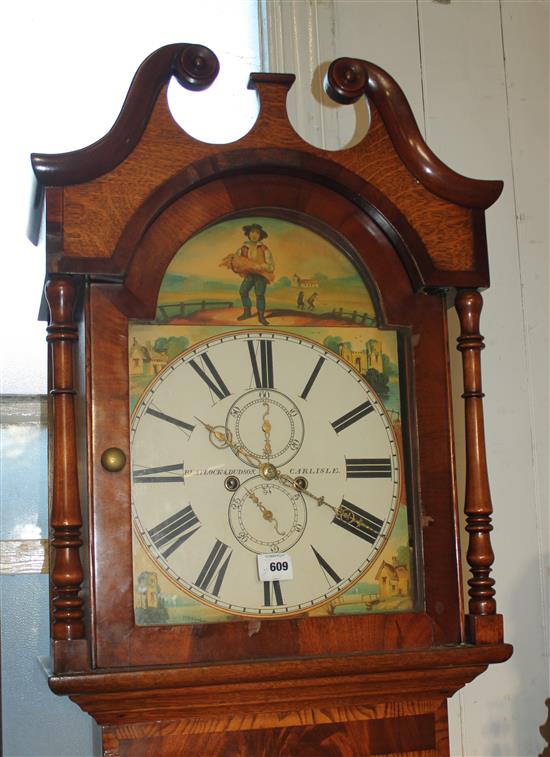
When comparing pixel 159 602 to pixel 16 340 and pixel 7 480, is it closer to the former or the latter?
pixel 7 480

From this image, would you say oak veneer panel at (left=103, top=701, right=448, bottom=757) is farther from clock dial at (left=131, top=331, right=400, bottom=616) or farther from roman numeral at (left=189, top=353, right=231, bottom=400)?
roman numeral at (left=189, top=353, right=231, bottom=400)

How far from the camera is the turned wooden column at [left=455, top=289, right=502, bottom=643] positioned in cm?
128

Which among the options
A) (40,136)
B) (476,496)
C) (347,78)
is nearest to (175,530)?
(476,496)

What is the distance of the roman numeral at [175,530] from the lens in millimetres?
1226

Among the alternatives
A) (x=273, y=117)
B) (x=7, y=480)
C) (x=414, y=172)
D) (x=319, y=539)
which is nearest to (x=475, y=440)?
(x=319, y=539)

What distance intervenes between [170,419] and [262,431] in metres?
0.12

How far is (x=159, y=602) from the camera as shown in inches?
47.6

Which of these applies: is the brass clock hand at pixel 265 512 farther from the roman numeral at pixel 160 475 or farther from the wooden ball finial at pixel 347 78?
the wooden ball finial at pixel 347 78

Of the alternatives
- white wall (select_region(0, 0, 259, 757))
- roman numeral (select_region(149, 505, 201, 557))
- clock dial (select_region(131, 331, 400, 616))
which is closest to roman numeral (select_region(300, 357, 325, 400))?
clock dial (select_region(131, 331, 400, 616))

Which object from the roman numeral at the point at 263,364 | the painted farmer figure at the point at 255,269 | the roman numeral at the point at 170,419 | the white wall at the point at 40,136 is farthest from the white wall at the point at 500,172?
the roman numeral at the point at 170,419

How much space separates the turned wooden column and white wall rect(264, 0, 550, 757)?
0.42 meters

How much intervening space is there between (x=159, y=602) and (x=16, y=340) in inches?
23.2

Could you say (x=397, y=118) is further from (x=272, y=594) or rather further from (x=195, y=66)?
(x=272, y=594)

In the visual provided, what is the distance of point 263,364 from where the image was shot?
4.29 feet
